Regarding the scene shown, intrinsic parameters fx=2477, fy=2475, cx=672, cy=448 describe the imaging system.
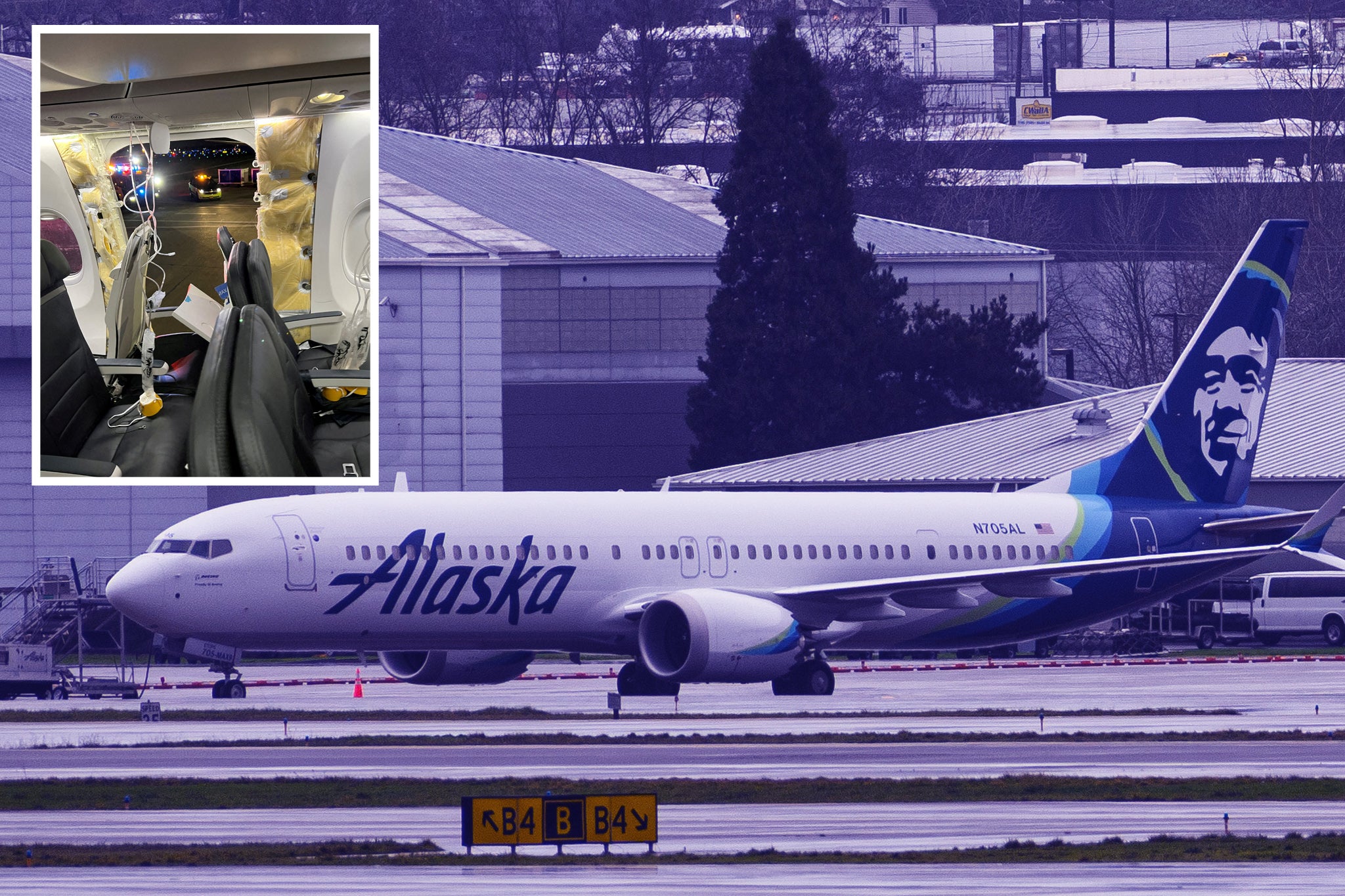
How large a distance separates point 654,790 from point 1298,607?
135 ft

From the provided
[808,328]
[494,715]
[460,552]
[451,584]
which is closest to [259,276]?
[494,715]

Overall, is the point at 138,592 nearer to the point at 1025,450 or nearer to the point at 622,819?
the point at 622,819

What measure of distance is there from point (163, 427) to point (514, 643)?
69.1 feet

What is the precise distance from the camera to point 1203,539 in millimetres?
50469

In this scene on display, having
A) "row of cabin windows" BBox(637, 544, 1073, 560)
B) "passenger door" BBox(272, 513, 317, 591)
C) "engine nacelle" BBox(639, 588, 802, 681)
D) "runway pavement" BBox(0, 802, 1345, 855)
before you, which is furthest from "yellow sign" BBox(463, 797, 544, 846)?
"row of cabin windows" BBox(637, 544, 1073, 560)

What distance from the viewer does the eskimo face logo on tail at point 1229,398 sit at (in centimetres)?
5109

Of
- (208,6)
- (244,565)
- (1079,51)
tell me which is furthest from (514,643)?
(1079,51)

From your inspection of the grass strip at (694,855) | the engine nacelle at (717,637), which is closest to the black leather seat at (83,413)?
the grass strip at (694,855)

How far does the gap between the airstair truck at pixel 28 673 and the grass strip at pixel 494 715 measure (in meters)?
4.62

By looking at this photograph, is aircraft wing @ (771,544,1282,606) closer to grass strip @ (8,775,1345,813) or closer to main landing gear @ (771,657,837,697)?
main landing gear @ (771,657,837,697)

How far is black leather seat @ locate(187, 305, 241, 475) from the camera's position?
74.9ft

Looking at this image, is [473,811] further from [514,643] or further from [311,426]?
[514,643]

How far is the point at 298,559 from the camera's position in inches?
1633

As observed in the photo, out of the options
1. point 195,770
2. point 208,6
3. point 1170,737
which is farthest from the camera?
point 208,6
